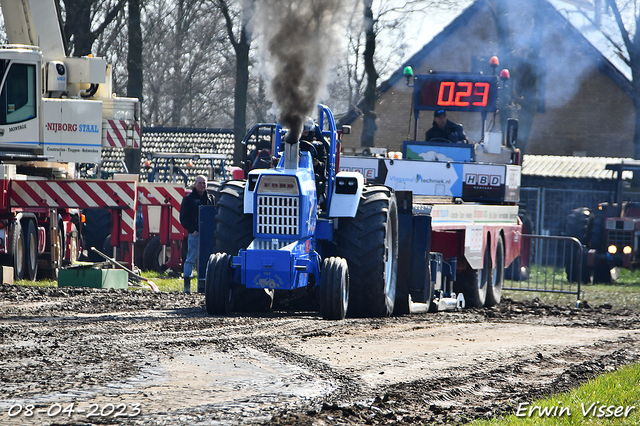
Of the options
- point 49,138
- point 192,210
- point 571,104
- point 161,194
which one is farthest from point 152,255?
point 571,104

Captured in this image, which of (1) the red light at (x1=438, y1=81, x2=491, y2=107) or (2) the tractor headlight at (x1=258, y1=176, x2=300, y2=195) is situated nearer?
(2) the tractor headlight at (x1=258, y1=176, x2=300, y2=195)

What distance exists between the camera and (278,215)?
380 inches

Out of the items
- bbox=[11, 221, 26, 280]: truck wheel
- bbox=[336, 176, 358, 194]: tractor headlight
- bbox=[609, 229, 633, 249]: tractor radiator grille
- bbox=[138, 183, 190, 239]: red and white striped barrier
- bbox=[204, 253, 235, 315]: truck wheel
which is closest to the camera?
bbox=[204, 253, 235, 315]: truck wheel

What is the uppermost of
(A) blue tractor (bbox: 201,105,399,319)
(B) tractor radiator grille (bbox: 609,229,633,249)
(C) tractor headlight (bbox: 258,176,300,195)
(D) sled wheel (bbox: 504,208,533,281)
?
→ (C) tractor headlight (bbox: 258,176,300,195)

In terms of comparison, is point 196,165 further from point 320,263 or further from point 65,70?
point 320,263

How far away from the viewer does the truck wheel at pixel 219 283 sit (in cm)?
962

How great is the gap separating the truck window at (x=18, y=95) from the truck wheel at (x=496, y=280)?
7.96 metres

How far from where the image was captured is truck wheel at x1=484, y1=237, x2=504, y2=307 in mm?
14883

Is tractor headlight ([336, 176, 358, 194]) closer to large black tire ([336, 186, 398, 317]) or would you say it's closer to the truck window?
large black tire ([336, 186, 398, 317])

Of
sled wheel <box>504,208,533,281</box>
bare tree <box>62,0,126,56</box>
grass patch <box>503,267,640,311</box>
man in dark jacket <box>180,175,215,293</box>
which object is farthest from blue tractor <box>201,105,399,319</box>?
bare tree <box>62,0,126,56</box>

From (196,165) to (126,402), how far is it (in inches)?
1176

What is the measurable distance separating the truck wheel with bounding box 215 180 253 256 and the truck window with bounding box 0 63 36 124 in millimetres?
6491

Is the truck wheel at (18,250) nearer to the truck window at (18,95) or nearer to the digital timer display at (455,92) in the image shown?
the truck window at (18,95)

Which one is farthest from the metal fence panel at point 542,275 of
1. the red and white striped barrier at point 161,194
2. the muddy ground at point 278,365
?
the red and white striped barrier at point 161,194
